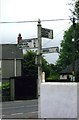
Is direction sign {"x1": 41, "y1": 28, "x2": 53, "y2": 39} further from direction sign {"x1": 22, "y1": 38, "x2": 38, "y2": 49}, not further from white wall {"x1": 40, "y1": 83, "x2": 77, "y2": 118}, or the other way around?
white wall {"x1": 40, "y1": 83, "x2": 77, "y2": 118}

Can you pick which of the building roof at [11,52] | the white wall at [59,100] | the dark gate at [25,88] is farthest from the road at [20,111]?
the building roof at [11,52]

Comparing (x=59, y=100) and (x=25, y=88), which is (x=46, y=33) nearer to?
(x=59, y=100)

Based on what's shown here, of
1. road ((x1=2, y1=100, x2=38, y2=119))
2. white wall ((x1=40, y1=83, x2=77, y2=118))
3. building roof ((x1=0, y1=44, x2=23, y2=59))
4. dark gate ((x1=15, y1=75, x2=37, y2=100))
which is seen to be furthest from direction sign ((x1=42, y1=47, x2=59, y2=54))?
building roof ((x1=0, y1=44, x2=23, y2=59))

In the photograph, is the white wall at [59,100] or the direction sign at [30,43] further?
the direction sign at [30,43]

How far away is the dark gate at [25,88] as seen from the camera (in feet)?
111

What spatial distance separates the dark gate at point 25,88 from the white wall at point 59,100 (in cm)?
2054

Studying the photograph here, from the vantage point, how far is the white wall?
42.2 ft

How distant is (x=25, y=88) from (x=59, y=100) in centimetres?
2148

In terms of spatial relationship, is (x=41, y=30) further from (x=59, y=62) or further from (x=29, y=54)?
(x=59, y=62)

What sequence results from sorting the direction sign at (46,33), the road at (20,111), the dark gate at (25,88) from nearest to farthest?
the direction sign at (46,33) → the road at (20,111) → the dark gate at (25,88)

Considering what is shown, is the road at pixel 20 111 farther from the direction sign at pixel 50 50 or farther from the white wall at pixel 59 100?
the direction sign at pixel 50 50

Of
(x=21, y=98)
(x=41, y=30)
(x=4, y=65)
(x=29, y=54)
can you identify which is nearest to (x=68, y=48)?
(x=29, y=54)

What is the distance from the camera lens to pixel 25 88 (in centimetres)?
3438

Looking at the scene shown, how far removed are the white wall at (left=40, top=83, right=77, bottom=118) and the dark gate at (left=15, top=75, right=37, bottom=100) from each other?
809 inches
